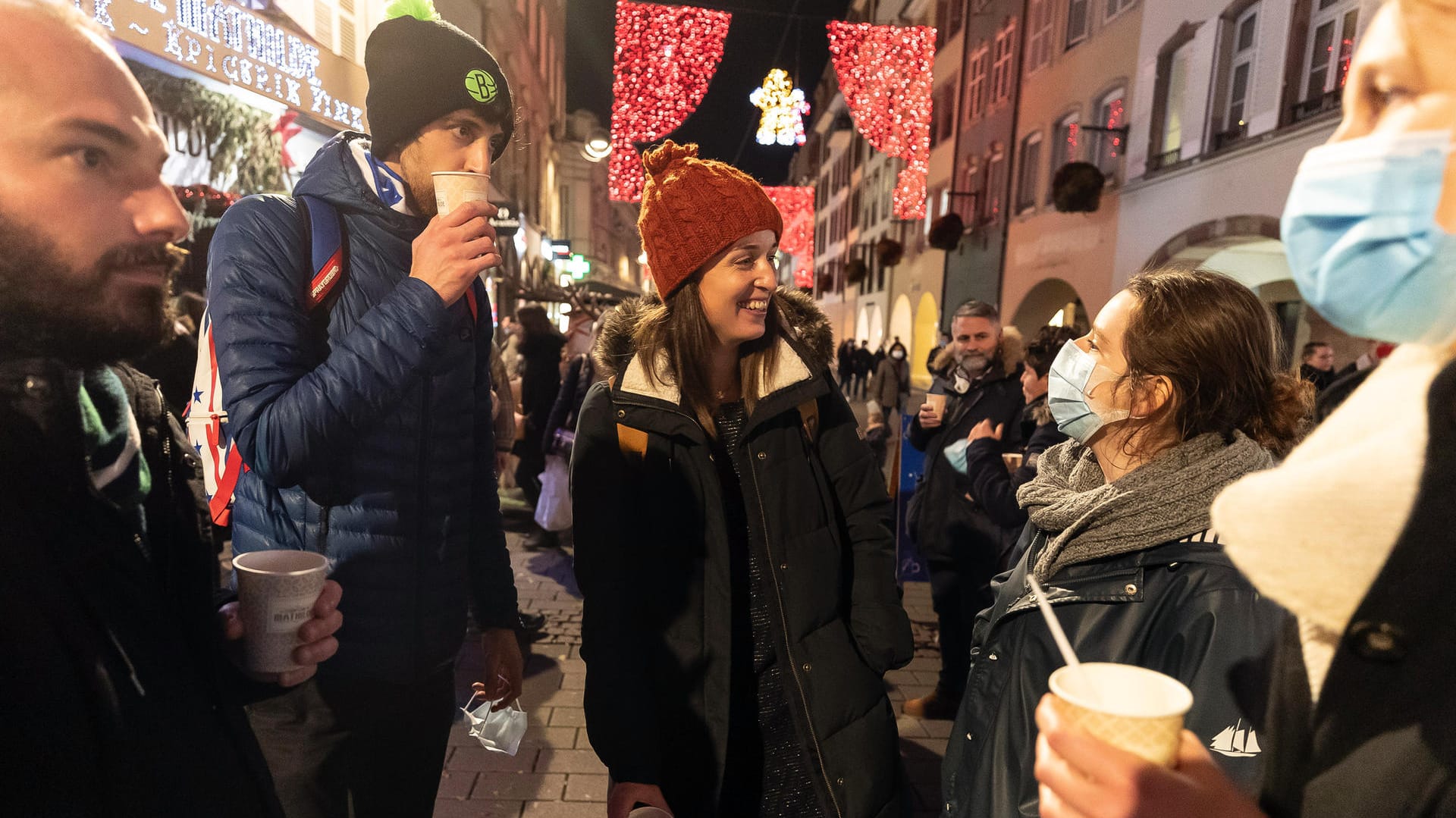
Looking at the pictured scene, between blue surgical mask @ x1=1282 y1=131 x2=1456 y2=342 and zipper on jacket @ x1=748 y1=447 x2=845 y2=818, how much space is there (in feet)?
4.65

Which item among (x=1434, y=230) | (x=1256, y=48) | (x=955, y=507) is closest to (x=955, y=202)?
(x=1256, y=48)

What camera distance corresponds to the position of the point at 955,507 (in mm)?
4012

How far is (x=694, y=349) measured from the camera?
2.17 meters

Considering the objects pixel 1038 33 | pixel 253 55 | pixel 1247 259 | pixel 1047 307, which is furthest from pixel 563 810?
pixel 1038 33

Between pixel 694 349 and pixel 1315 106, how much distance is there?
638cm

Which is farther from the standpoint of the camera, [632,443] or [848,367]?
[848,367]

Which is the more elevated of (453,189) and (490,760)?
(453,189)

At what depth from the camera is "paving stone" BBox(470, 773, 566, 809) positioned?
3.22 m

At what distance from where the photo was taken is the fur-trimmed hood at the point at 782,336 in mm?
2119

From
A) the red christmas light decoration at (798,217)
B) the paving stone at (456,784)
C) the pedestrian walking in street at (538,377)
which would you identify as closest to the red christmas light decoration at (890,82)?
the pedestrian walking in street at (538,377)

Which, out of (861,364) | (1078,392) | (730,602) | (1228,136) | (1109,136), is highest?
(1109,136)

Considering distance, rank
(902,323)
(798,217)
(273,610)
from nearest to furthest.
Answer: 1. (273,610)
2. (902,323)
3. (798,217)

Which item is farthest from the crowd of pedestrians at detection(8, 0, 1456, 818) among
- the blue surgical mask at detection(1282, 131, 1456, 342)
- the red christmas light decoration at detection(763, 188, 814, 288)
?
the red christmas light decoration at detection(763, 188, 814, 288)

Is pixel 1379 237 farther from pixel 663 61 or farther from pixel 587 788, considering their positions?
pixel 663 61
